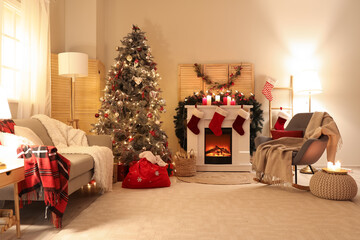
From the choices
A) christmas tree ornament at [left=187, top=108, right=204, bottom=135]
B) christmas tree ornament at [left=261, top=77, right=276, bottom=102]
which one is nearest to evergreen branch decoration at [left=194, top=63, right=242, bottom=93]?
christmas tree ornament at [left=261, top=77, right=276, bottom=102]

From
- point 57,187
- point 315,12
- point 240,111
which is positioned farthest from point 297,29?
point 57,187

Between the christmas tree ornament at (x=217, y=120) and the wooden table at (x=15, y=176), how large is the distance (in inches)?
123

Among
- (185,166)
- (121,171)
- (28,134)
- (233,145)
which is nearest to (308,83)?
(233,145)

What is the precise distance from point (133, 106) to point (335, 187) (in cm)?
294

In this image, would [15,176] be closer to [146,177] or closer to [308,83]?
[146,177]

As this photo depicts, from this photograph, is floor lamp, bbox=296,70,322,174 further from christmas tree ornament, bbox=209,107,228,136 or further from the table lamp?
christmas tree ornament, bbox=209,107,228,136

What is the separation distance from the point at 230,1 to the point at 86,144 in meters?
3.91

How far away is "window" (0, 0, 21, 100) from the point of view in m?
3.60

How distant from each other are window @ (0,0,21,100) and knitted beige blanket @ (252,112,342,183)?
130 inches

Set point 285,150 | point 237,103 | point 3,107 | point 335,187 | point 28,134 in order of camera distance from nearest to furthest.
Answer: point 3,107 → point 28,134 → point 335,187 → point 285,150 → point 237,103

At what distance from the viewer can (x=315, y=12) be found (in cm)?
557

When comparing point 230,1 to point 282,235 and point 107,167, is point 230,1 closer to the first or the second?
point 107,167

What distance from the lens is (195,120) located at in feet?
15.9

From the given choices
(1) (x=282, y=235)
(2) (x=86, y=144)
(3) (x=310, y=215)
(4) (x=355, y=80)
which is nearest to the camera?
(1) (x=282, y=235)
